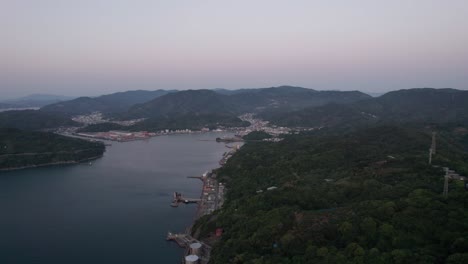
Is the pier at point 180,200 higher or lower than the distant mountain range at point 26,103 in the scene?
lower

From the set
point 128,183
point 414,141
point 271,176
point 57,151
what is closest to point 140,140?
point 57,151

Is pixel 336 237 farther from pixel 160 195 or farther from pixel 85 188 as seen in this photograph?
pixel 85 188

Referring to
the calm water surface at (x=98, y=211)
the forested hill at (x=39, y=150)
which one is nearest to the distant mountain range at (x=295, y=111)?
the forested hill at (x=39, y=150)

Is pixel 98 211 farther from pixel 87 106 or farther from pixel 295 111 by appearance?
pixel 87 106

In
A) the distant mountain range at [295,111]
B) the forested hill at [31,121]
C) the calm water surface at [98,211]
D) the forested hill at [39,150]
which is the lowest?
the calm water surface at [98,211]

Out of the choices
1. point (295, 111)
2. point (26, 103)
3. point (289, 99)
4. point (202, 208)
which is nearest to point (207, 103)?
point (289, 99)

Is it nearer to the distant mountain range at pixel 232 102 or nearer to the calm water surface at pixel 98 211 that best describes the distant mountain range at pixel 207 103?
the distant mountain range at pixel 232 102

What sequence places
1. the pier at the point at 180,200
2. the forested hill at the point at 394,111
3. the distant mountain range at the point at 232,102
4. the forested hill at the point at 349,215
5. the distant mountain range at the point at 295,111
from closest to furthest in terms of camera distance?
1. the forested hill at the point at 349,215
2. the pier at the point at 180,200
3. the forested hill at the point at 394,111
4. the distant mountain range at the point at 295,111
5. the distant mountain range at the point at 232,102
